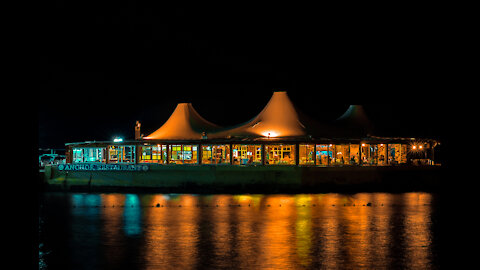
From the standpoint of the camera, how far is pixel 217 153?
56.4 meters

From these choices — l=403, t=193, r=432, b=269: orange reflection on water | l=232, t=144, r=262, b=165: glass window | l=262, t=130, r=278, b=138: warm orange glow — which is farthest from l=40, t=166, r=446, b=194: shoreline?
l=232, t=144, r=262, b=165: glass window

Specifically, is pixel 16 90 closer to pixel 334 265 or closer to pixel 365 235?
pixel 334 265

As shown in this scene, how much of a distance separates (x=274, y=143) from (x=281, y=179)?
3782mm

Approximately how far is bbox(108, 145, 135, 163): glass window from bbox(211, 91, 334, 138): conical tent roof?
22.5 feet

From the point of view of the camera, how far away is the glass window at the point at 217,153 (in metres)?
54.0

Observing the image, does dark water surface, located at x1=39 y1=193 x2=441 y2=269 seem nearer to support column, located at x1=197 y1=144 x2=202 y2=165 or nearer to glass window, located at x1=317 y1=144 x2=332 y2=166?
support column, located at x1=197 y1=144 x2=202 y2=165

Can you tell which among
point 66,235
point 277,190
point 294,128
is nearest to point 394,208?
point 277,190

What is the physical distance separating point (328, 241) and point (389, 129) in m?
29.4

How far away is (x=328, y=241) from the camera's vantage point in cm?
2848

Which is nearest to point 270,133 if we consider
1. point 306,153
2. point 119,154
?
point 306,153

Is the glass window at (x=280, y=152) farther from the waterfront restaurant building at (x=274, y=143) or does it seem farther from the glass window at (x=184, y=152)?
the glass window at (x=184, y=152)

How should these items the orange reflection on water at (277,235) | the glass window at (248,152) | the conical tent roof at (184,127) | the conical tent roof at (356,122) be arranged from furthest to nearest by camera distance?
1. the conical tent roof at (184,127)
2. the glass window at (248,152)
3. the conical tent roof at (356,122)
4. the orange reflection on water at (277,235)

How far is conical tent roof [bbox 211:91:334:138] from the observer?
165 feet

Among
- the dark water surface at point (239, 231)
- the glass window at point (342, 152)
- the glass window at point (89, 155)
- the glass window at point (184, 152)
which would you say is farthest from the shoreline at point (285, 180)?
the glass window at point (89, 155)
